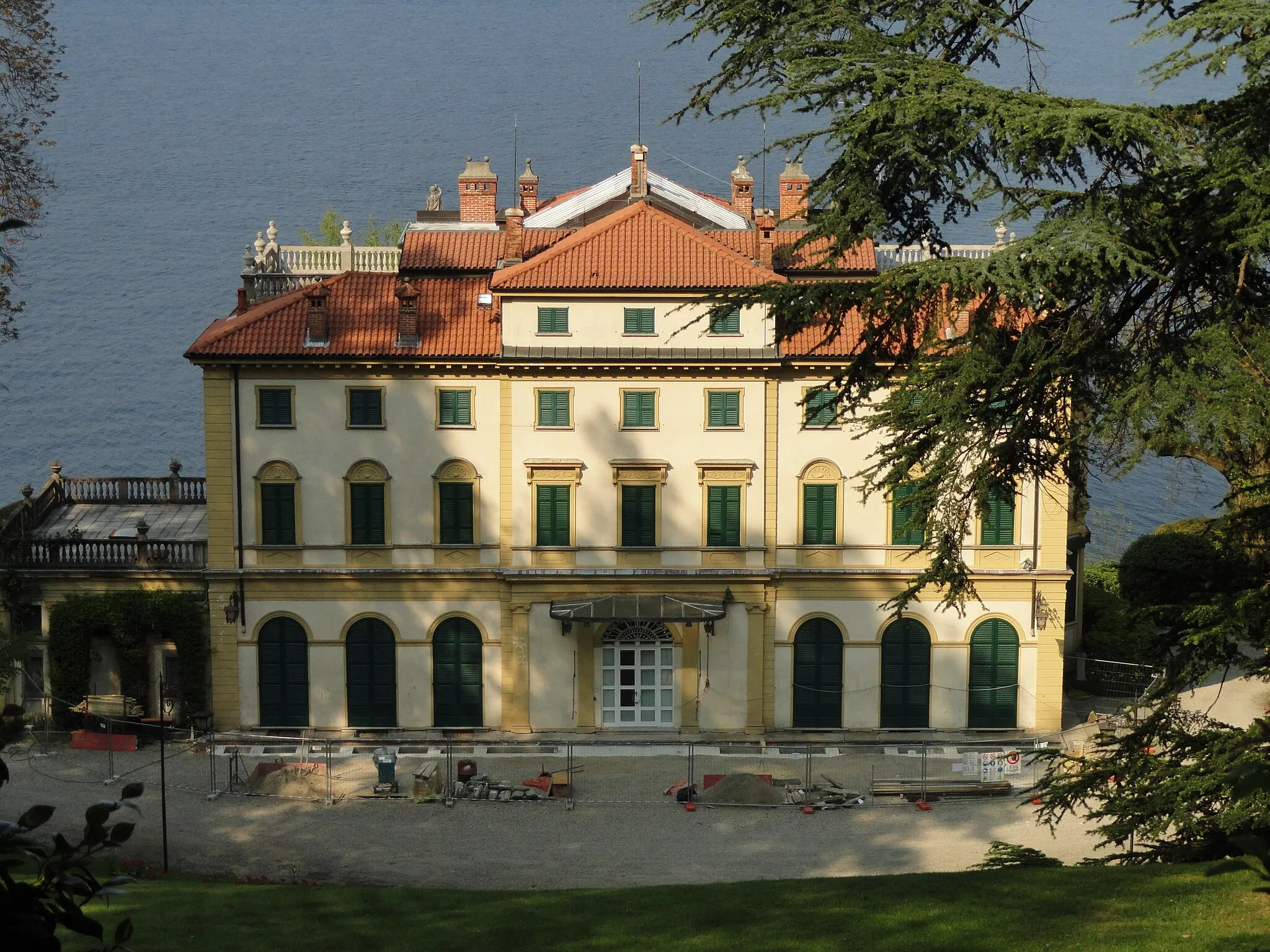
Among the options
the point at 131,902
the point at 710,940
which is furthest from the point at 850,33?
the point at 131,902

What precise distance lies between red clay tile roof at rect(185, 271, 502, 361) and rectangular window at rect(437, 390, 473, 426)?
0.94m

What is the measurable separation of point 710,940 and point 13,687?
22.5 m

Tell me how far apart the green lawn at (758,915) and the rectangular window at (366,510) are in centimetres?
1269

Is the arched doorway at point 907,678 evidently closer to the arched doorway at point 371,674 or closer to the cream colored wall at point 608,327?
the cream colored wall at point 608,327

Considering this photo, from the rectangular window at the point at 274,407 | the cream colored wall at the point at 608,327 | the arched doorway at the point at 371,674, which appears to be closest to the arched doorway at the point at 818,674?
the cream colored wall at the point at 608,327

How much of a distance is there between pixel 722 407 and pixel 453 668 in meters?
7.88

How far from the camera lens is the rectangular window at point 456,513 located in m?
35.1

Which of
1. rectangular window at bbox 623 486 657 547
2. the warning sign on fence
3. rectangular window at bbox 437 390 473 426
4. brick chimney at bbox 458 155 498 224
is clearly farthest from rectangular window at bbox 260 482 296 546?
the warning sign on fence

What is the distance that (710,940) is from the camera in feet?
54.4

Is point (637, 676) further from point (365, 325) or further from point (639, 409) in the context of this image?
point (365, 325)

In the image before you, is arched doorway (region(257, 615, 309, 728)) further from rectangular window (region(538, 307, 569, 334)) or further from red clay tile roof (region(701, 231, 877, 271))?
red clay tile roof (region(701, 231, 877, 271))

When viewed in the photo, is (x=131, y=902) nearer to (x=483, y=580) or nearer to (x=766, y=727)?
(x=483, y=580)

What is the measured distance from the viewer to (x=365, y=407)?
3488cm

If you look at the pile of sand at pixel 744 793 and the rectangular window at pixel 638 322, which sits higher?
the rectangular window at pixel 638 322
